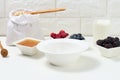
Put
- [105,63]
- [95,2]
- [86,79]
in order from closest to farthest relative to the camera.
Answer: [86,79], [105,63], [95,2]

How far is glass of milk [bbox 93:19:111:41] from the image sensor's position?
943 millimetres

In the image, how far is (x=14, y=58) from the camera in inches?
33.1

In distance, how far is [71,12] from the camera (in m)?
1.12

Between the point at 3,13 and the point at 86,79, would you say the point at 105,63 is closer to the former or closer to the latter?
the point at 86,79

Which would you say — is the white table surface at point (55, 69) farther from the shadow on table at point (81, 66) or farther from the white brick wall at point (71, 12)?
the white brick wall at point (71, 12)

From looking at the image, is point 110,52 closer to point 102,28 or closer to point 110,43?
point 110,43

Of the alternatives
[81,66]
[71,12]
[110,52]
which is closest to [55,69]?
[81,66]

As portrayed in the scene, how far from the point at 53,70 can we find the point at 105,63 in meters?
0.18

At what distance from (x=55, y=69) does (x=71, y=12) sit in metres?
0.43

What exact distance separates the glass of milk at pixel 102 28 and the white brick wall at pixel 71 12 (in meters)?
0.15

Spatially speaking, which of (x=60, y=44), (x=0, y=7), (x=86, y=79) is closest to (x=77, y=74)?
(x=86, y=79)

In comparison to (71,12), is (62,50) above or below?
below

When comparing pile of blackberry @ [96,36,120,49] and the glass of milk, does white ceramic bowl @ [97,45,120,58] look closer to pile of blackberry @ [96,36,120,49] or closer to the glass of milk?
pile of blackberry @ [96,36,120,49]

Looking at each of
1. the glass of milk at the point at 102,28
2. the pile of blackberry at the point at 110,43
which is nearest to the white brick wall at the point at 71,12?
A: the glass of milk at the point at 102,28
